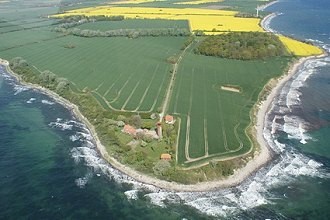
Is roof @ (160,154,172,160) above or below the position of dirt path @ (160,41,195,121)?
below

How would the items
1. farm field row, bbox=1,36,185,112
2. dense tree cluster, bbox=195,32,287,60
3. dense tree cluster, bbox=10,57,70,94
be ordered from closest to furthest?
1. farm field row, bbox=1,36,185,112
2. dense tree cluster, bbox=10,57,70,94
3. dense tree cluster, bbox=195,32,287,60

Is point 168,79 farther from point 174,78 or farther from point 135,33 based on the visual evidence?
point 135,33

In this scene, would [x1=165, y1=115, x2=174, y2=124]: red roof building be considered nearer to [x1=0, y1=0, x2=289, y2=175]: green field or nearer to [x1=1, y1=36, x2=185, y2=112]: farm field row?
[x1=0, y1=0, x2=289, y2=175]: green field

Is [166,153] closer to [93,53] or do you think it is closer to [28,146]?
[28,146]

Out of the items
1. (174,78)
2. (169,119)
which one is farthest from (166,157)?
(174,78)

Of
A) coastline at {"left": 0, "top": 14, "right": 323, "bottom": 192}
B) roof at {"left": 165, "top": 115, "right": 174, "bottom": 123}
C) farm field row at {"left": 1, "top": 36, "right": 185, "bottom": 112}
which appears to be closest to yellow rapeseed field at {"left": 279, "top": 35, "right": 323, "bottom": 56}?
farm field row at {"left": 1, "top": 36, "right": 185, "bottom": 112}

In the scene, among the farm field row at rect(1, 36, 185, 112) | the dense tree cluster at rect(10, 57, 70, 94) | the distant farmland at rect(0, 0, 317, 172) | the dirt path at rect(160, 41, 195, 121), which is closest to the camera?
the distant farmland at rect(0, 0, 317, 172)

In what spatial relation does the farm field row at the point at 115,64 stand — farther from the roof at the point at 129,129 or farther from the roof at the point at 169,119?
the roof at the point at 129,129
